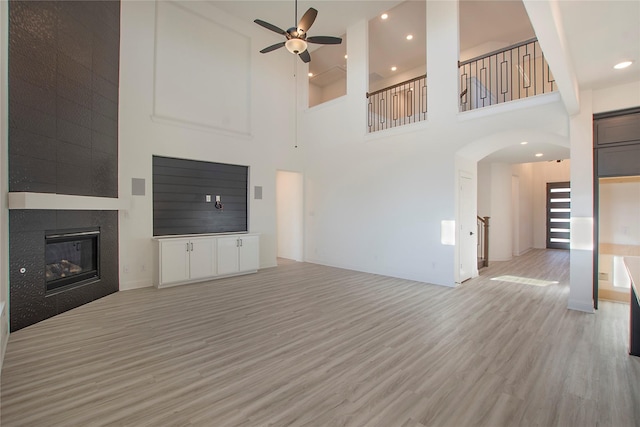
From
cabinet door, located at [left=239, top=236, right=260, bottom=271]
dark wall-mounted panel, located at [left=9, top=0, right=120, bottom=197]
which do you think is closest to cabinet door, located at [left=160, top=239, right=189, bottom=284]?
cabinet door, located at [left=239, top=236, right=260, bottom=271]

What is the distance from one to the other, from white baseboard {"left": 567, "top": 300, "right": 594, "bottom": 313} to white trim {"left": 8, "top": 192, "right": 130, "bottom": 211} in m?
7.14

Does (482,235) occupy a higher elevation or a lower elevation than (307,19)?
lower

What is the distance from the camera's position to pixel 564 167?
10.2 metres

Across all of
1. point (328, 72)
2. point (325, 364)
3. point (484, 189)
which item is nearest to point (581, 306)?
point (325, 364)

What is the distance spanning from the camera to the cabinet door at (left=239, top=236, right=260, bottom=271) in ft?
21.4

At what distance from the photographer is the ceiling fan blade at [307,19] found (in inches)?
156

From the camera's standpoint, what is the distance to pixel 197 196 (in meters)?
6.39

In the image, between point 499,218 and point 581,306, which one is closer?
point 581,306

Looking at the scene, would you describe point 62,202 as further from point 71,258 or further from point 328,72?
point 328,72

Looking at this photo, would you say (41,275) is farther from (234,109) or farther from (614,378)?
(614,378)

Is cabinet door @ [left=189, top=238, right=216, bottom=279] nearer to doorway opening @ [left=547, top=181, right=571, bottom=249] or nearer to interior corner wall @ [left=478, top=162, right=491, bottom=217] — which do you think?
interior corner wall @ [left=478, top=162, right=491, bottom=217]

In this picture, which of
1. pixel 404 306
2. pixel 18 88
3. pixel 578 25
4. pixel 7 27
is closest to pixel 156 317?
pixel 18 88

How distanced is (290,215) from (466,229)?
4.85 m

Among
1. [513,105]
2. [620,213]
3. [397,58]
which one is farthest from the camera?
[397,58]
